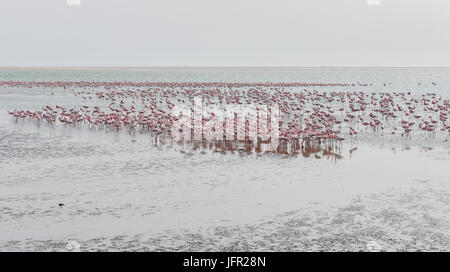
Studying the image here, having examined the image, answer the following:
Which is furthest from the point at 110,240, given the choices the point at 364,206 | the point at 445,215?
the point at 445,215

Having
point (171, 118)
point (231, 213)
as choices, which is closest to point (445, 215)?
point (231, 213)

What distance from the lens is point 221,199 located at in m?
17.3

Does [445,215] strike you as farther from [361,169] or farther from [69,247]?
[69,247]

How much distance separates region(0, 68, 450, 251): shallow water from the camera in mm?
13492

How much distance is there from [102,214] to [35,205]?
8.28ft

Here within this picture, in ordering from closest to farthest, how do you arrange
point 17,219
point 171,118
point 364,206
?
point 17,219
point 364,206
point 171,118

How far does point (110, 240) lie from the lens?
13344 mm

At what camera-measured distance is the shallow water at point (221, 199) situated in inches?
531

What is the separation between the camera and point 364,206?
1634 centimetres
